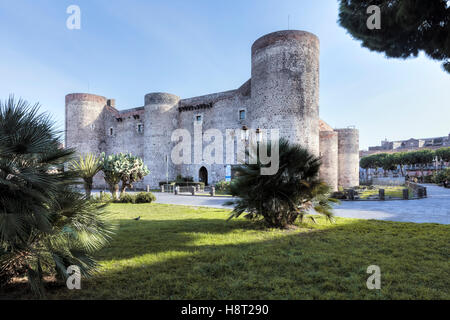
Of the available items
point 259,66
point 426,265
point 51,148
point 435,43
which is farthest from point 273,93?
point 51,148

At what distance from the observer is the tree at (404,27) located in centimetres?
532

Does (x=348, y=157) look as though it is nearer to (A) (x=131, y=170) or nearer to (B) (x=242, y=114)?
(B) (x=242, y=114)

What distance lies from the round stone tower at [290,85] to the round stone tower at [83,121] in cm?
2727

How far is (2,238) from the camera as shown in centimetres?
234

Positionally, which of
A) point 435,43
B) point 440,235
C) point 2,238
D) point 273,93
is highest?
point 273,93

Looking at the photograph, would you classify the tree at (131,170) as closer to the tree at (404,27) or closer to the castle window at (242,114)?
the tree at (404,27)

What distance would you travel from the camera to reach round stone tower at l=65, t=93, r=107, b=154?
3641 cm

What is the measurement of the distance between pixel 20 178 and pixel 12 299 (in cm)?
139

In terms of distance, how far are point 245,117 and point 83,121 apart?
80.8 ft

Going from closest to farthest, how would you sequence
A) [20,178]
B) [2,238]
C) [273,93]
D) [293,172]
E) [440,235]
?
[2,238]
[20,178]
[440,235]
[293,172]
[273,93]

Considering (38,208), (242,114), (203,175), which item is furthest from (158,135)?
(38,208)

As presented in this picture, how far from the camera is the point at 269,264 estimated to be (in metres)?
3.96

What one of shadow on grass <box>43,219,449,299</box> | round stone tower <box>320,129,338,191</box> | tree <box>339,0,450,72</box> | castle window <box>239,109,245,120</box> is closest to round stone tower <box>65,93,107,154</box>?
castle window <box>239,109,245,120</box>
